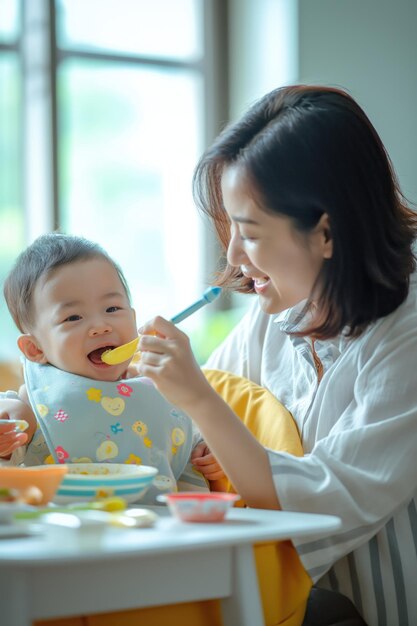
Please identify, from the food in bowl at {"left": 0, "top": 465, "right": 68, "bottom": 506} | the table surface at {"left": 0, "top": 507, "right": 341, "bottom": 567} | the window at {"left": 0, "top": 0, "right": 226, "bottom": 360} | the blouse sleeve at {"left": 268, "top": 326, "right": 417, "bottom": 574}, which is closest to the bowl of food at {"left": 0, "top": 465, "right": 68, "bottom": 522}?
the food in bowl at {"left": 0, "top": 465, "right": 68, "bottom": 506}

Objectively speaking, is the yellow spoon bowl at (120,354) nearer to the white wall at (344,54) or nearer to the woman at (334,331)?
the woman at (334,331)

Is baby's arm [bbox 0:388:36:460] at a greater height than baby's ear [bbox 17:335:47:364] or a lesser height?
lesser

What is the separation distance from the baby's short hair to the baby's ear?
2 centimetres

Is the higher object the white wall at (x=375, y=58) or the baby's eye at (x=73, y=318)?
the white wall at (x=375, y=58)

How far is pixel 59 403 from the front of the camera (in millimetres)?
1542

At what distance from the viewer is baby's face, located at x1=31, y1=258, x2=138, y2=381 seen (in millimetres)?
1590

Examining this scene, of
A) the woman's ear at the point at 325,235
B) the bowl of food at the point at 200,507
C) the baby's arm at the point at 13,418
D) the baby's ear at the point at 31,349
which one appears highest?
the woman's ear at the point at 325,235

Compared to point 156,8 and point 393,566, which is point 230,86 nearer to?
point 156,8

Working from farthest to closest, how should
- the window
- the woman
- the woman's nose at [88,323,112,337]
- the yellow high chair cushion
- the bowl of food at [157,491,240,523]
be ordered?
1. the window
2. the woman's nose at [88,323,112,337]
3. the woman
4. the yellow high chair cushion
5. the bowl of food at [157,491,240,523]

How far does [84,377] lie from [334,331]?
0.44m

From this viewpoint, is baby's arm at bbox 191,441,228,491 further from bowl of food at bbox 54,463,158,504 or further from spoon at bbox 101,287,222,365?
bowl of food at bbox 54,463,158,504

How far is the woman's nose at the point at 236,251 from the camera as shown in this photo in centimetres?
155

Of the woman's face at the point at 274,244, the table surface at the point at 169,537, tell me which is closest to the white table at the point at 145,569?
the table surface at the point at 169,537

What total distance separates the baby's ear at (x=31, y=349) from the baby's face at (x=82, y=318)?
0.02m
